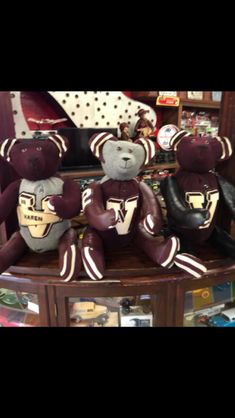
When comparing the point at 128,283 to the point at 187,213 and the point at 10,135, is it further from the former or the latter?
the point at 10,135

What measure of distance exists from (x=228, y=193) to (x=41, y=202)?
586 millimetres

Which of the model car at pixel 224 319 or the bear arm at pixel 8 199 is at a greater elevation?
the bear arm at pixel 8 199

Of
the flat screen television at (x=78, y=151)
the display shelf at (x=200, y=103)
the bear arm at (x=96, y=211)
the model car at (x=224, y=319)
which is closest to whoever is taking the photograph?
the bear arm at (x=96, y=211)

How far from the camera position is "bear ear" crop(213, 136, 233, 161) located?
828 millimetres

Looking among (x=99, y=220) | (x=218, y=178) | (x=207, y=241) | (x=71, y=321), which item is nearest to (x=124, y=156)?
(x=99, y=220)

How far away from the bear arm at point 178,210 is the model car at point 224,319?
51 cm

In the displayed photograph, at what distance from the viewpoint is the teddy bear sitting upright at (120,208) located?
745 mm

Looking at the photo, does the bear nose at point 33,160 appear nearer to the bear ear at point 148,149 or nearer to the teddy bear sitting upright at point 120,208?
the teddy bear sitting upright at point 120,208

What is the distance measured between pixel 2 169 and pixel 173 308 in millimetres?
701

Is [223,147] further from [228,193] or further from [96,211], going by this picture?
[96,211]

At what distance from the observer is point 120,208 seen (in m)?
0.81

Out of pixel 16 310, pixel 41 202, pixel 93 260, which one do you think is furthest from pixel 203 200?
pixel 16 310

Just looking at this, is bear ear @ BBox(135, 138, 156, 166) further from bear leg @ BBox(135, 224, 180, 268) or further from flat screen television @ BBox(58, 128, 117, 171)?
flat screen television @ BBox(58, 128, 117, 171)

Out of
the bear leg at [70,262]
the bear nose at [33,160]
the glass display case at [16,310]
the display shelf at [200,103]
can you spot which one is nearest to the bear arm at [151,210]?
the bear leg at [70,262]
